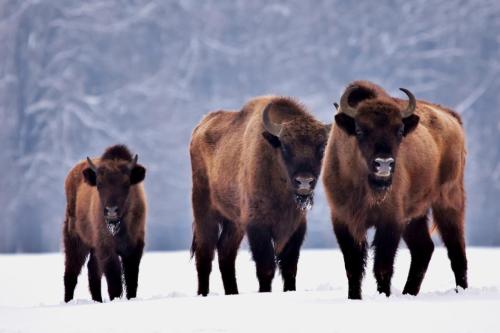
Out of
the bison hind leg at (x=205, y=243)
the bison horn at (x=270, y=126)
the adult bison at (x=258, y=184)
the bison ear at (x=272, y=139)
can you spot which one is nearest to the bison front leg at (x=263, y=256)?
the adult bison at (x=258, y=184)

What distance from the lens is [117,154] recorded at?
11625 mm

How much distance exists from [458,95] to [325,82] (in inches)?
275

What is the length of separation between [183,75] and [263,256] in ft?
153

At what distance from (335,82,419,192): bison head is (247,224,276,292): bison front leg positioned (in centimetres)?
203

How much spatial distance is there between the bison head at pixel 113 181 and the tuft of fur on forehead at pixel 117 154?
97mm

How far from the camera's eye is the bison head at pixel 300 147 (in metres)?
9.35

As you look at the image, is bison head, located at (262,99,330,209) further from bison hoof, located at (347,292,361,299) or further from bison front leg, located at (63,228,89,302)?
bison front leg, located at (63,228,89,302)

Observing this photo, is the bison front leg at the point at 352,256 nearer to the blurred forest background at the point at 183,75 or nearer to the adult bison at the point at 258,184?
the adult bison at the point at 258,184

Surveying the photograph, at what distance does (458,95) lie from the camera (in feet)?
177

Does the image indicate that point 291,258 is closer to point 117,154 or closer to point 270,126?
point 270,126

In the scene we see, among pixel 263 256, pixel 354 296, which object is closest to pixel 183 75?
pixel 263 256

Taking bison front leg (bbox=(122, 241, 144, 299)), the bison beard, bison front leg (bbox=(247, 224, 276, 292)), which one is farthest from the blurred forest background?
the bison beard

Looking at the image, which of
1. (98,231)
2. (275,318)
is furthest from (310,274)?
(275,318)

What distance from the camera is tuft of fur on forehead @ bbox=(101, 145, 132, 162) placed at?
11.5m
